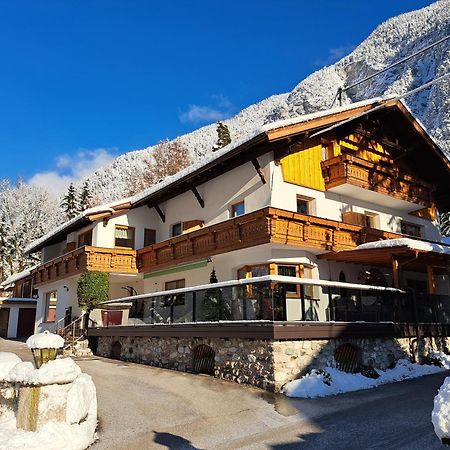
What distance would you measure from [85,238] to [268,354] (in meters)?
15.6

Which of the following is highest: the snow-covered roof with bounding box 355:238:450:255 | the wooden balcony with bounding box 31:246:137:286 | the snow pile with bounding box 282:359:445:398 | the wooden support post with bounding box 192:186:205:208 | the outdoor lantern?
the wooden support post with bounding box 192:186:205:208

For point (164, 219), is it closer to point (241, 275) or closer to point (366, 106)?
point (241, 275)

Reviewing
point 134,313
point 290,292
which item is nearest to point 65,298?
point 134,313

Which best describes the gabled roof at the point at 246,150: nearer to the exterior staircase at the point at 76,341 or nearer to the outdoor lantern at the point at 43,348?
the exterior staircase at the point at 76,341

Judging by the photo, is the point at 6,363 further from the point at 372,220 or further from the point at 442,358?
the point at 372,220

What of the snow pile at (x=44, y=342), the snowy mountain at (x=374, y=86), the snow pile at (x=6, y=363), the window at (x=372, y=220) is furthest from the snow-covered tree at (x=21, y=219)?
the snow pile at (x=44, y=342)

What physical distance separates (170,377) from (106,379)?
1677 mm

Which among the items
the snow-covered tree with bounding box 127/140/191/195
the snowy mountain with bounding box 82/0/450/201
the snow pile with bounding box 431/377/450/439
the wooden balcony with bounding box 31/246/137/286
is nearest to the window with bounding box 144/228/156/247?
the wooden balcony with bounding box 31/246/137/286

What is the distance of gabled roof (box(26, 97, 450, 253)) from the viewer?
51.3 ft

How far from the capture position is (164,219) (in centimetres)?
2244

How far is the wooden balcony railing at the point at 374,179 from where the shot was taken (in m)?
17.8

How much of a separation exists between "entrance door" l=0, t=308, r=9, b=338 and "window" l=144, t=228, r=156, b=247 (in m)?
17.1

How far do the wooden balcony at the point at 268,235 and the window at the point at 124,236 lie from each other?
344cm

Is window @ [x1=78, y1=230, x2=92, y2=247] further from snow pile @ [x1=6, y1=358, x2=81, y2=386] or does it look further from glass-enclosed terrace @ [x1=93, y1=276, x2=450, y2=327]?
snow pile @ [x1=6, y1=358, x2=81, y2=386]
